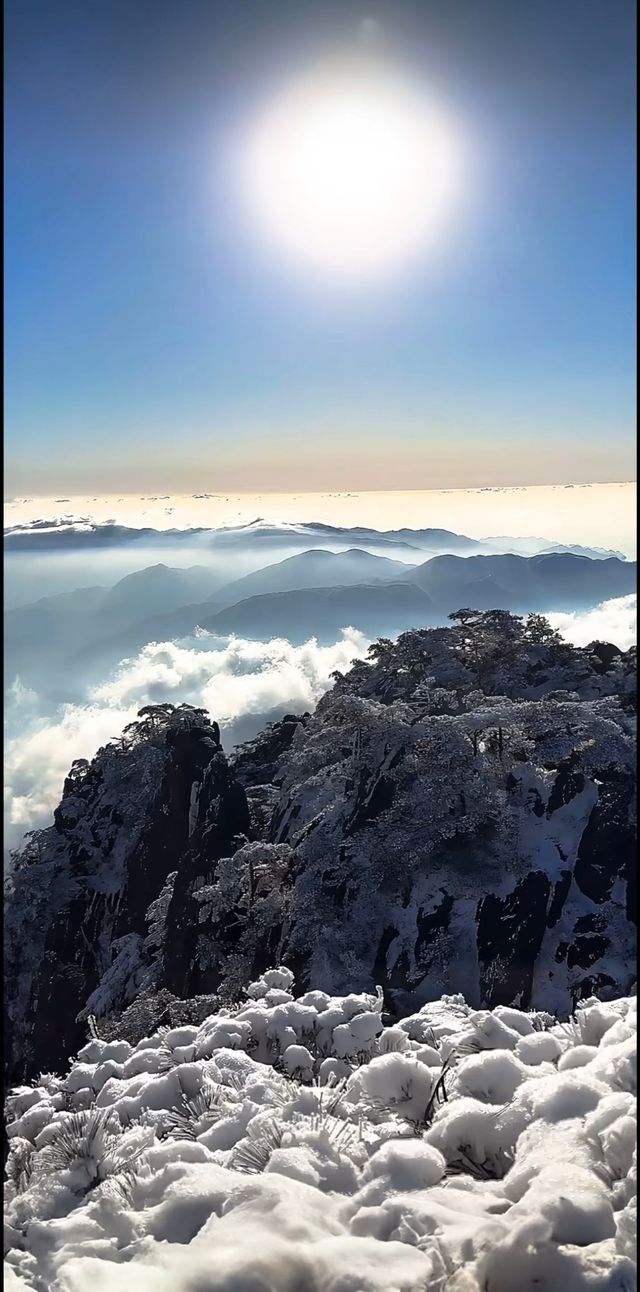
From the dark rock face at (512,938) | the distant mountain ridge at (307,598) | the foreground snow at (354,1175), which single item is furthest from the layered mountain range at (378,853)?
the foreground snow at (354,1175)

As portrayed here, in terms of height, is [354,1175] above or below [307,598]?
below

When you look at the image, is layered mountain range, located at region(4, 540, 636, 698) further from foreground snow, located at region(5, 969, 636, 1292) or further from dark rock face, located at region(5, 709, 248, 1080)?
dark rock face, located at region(5, 709, 248, 1080)

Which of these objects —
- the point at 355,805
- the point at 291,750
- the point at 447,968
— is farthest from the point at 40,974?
the point at 447,968

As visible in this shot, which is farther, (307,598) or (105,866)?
(105,866)

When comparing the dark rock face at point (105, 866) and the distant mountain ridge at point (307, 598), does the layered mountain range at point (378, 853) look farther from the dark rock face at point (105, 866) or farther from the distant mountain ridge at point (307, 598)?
the distant mountain ridge at point (307, 598)

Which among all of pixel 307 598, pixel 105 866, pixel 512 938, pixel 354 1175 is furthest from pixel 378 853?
pixel 354 1175

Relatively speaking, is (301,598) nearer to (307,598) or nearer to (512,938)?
(307,598)

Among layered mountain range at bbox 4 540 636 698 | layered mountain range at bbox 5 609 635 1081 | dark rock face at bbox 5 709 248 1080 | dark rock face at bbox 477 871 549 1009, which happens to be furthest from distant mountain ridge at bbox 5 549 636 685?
dark rock face at bbox 5 709 248 1080

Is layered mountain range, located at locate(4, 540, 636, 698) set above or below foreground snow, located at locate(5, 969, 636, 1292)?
above
